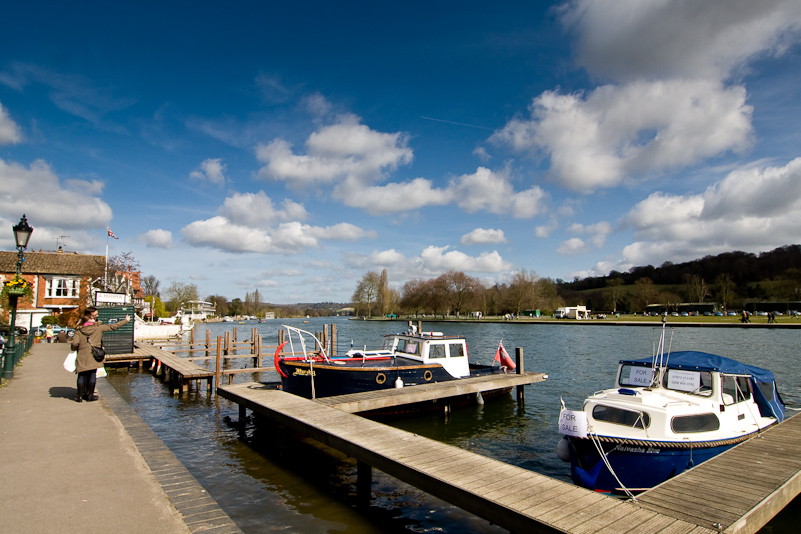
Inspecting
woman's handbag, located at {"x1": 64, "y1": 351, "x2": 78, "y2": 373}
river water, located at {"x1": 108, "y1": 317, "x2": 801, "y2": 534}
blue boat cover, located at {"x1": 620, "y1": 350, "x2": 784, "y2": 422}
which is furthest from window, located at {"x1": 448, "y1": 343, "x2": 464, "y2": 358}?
woman's handbag, located at {"x1": 64, "y1": 351, "x2": 78, "y2": 373}

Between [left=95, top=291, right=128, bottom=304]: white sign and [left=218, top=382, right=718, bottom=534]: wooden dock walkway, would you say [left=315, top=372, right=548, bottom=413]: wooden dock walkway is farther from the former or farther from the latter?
[left=95, top=291, right=128, bottom=304]: white sign

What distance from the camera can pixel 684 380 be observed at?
11047mm

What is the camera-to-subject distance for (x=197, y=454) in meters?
12.0

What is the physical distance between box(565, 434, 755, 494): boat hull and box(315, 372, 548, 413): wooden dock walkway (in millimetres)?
6254

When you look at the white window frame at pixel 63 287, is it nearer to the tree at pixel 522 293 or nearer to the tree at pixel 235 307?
the tree at pixel 522 293

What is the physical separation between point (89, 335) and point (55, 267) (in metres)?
45.6

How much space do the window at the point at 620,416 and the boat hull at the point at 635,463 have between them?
17.8 inches

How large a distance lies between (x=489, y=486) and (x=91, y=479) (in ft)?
18.7

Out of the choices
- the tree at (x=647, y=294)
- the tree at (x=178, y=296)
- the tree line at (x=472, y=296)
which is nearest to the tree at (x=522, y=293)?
the tree line at (x=472, y=296)

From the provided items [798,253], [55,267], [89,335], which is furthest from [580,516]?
[798,253]

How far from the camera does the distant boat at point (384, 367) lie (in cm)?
1566

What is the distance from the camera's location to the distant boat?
51.4ft

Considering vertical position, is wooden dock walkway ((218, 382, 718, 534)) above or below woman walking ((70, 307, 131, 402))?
below

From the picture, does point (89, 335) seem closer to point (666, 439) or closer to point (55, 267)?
point (666, 439)
